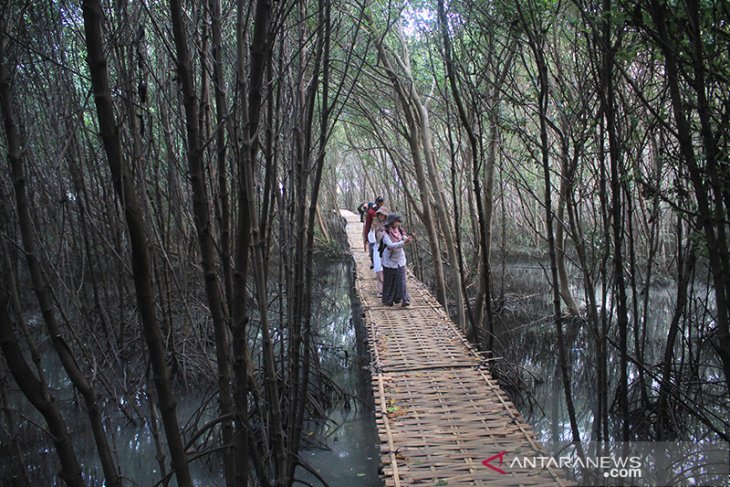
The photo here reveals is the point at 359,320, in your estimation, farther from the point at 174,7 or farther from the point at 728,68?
the point at 174,7

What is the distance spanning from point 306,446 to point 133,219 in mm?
4023

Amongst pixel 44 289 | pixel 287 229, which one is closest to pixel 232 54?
pixel 287 229

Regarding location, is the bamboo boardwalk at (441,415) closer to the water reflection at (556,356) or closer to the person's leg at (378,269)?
the water reflection at (556,356)

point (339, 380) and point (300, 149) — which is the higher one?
point (300, 149)

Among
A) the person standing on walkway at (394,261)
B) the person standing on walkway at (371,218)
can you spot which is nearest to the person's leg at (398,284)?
the person standing on walkway at (394,261)

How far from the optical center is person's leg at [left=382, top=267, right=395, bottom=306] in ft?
20.1

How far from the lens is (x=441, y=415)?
328 centimetres

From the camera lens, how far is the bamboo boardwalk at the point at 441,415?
260 centimetres

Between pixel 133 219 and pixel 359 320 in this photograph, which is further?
pixel 359 320

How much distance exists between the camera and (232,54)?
4164 mm

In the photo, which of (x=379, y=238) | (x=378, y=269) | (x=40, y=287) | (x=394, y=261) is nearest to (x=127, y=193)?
(x=40, y=287)

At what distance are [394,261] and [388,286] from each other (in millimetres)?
370

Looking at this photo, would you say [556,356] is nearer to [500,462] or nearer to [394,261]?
[394,261]

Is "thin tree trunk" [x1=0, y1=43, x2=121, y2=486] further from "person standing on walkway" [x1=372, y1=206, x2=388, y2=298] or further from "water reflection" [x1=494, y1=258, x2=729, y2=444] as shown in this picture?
"person standing on walkway" [x1=372, y1=206, x2=388, y2=298]
